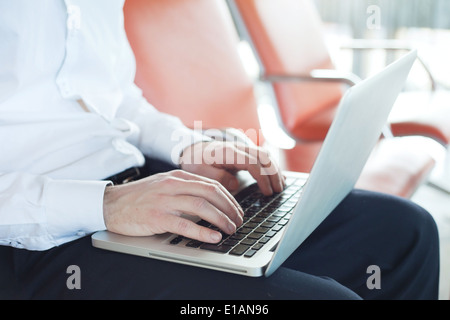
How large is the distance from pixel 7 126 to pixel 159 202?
31cm

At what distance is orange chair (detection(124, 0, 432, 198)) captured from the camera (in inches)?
58.9

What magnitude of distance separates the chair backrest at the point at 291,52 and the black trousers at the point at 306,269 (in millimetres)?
1022

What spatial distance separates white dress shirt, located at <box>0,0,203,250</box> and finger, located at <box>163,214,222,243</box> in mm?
118

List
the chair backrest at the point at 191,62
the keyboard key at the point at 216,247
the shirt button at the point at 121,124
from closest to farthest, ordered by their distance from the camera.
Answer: the keyboard key at the point at 216,247, the shirt button at the point at 121,124, the chair backrest at the point at 191,62

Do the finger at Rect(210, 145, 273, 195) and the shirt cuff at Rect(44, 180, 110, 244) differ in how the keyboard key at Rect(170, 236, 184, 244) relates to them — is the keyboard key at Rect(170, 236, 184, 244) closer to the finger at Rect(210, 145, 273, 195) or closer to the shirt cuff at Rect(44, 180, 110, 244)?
the shirt cuff at Rect(44, 180, 110, 244)

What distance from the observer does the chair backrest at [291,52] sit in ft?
6.53

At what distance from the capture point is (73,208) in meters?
0.79

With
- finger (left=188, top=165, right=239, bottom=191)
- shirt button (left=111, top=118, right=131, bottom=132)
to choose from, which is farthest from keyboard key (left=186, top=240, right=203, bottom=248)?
shirt button (left=111, top=118, right=131, bottom=132)

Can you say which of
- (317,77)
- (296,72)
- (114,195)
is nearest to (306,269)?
(114,195)

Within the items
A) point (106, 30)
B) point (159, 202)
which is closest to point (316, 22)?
point (106, 30)

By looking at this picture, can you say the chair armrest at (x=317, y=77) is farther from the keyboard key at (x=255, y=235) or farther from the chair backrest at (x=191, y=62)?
the keyboard key at (x=255, y=235)

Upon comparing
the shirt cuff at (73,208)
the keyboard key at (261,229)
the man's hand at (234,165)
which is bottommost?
the keyboard key at (261,229)

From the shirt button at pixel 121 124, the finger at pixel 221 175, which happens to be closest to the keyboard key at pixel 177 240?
the finger at pixel 221 175

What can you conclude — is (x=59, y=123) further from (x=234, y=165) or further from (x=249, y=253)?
(x=249, y=253)
